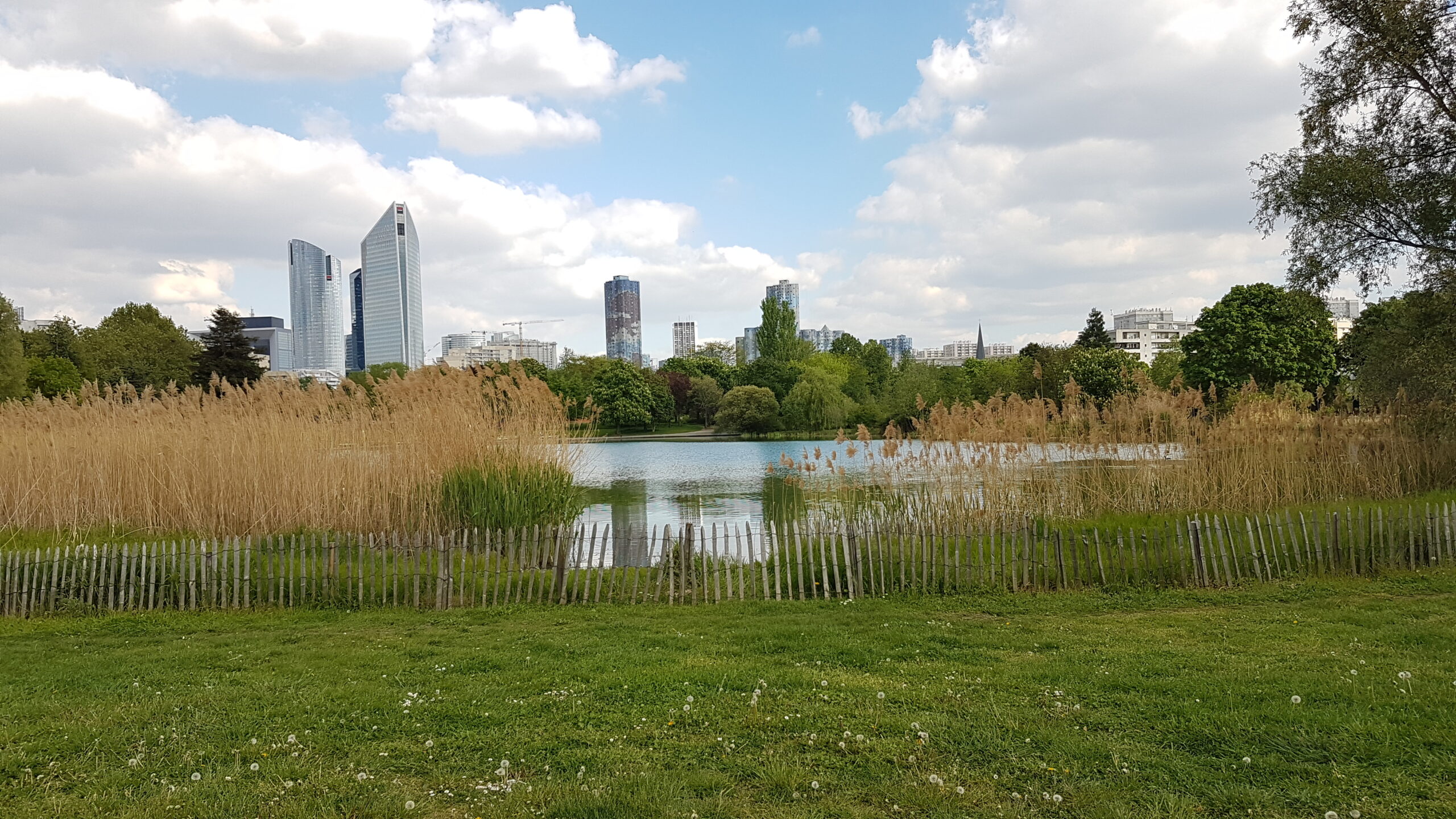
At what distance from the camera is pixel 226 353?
46.6m

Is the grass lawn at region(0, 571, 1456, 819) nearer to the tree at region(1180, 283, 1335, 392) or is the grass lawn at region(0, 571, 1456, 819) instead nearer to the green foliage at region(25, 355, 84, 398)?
the tree at region(1180, 283, 1335, 392)

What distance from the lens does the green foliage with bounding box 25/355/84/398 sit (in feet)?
142

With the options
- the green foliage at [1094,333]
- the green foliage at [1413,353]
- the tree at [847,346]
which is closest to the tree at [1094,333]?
the green foliage at [1094,333]

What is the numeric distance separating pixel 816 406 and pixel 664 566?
55.1 meters

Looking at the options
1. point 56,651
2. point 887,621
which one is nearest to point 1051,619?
point 887,621

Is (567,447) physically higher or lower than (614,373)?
lower

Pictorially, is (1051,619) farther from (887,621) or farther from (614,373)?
(614,373)

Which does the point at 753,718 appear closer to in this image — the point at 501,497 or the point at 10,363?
the point at 501,497

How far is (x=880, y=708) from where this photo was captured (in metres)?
5.48

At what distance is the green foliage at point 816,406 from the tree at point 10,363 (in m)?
45.7

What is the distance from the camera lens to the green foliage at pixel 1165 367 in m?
63.9

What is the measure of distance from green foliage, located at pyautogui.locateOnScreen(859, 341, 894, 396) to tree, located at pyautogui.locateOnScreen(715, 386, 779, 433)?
24157 millimetres

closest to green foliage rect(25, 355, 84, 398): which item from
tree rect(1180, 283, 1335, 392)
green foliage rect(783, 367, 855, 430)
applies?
green foliage rect(783, 367, 855, 430)

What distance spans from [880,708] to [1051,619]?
3.82m
